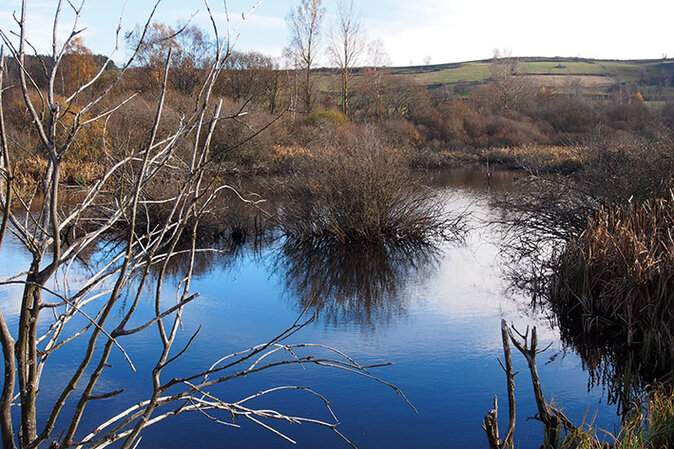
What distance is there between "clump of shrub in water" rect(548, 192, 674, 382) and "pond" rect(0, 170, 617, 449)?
48 cm

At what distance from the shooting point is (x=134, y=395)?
5277mm

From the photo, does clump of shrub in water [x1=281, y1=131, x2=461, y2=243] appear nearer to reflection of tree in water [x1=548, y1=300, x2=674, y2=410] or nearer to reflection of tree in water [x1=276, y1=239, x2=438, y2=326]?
reflection of tree in water [x1=276, y1=239, x2=438, y2=326]

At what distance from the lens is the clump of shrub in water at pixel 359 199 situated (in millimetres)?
10859

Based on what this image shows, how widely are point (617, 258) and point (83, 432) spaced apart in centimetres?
502

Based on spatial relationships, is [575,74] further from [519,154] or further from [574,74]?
[519,154]

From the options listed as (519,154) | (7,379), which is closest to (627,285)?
(7,379)

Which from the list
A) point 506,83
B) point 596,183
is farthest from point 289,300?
point 506,83

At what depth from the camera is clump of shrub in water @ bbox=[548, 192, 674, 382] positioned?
5727 millimetres

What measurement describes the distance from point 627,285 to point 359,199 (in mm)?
5332

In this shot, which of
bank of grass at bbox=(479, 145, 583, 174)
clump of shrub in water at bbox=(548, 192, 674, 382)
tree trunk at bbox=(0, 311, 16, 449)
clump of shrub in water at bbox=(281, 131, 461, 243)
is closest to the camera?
tree trunk at bbox=(0, 311, 16, 449)

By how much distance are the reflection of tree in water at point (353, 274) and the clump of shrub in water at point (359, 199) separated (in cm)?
27

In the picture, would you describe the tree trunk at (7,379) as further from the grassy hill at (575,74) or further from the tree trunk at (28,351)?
the grassy hill at (575,74)

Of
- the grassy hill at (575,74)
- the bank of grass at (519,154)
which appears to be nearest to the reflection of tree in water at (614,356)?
the bank of grass at (519,154)

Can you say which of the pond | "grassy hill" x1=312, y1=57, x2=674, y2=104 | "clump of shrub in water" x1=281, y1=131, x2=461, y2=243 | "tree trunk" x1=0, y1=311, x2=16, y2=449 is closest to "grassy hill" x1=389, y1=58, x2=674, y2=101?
"grassy hill" x1=312, y1=57, x2=674, y2=104
